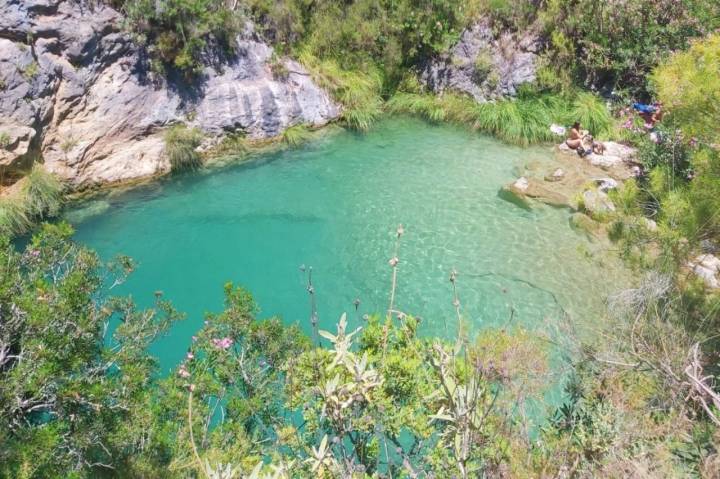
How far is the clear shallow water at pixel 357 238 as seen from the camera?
8062 millimetres

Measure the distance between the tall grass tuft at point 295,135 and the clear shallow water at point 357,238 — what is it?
1.08 ft

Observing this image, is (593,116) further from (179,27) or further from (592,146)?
(179,27)

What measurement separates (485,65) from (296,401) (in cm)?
1199

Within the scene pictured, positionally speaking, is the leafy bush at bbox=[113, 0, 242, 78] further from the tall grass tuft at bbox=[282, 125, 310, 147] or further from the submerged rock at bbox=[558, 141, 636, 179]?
the submerged rock at bbox=[558, 141, 636, 179]

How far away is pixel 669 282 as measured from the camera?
249 inches

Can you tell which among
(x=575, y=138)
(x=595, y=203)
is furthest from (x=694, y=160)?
(x=575, y=138)

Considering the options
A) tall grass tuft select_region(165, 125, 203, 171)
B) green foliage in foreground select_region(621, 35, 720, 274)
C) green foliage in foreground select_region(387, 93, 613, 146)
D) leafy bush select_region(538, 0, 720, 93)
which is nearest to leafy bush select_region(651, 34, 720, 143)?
green foliage in foreground select_region(621, 35, 720, 274)

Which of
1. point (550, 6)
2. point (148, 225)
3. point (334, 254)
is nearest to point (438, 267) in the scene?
point (334, 254)

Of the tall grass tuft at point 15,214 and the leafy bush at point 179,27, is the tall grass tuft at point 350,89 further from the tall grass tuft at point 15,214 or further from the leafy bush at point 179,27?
the tall grass tuft at point 15,214

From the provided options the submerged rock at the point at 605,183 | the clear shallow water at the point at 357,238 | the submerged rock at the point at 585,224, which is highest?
the submerged rock at the point at 605,183

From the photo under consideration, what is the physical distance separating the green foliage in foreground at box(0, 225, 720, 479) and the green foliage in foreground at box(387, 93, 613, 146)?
8.05 meters

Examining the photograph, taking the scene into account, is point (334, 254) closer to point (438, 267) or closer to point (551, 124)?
point (438, 267)

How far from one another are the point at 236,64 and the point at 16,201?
582 centimetres

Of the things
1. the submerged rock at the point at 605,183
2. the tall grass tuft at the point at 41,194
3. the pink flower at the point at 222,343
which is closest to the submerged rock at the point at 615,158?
the submerged rock at the point at 605,183
